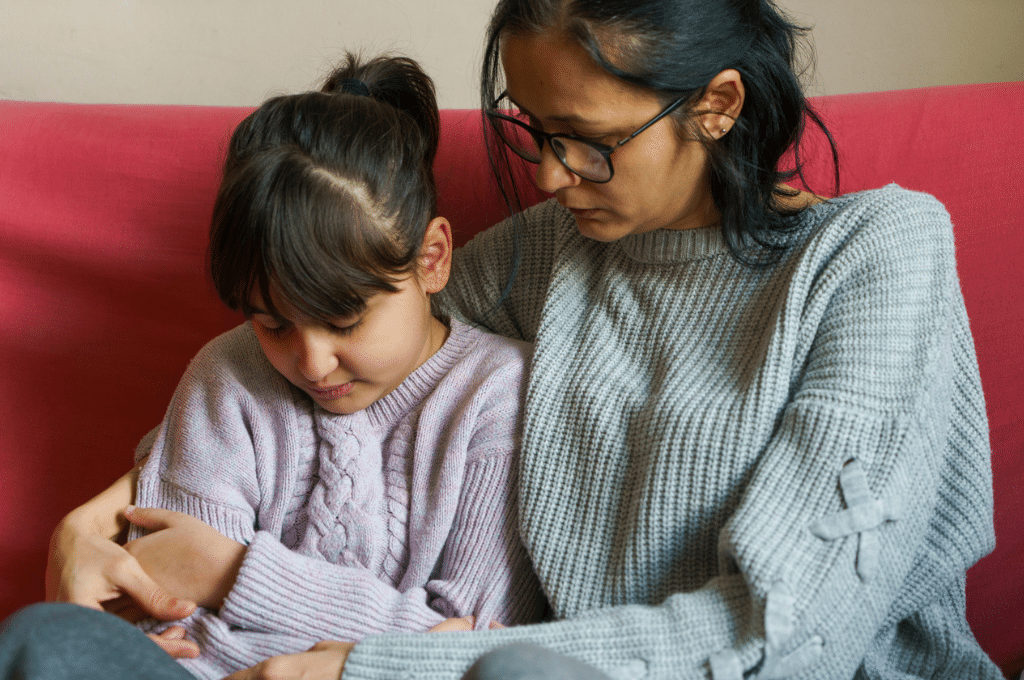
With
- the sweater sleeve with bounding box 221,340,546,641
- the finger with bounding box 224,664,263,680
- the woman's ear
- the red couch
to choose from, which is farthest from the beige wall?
the finger with bounding box 224,664,263,680

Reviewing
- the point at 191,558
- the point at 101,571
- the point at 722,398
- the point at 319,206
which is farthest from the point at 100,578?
the point at 722,398

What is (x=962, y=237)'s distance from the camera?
1.10 metres

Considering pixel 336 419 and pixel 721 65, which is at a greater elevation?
pixel 721 65

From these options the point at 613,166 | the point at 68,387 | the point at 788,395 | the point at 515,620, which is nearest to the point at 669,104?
the point at 613,166

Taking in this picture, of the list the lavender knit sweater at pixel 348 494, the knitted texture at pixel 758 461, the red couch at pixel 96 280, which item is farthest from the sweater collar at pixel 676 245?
the red couch at pixel 96 280

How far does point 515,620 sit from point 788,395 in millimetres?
412

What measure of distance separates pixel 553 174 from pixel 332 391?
14.5 inches

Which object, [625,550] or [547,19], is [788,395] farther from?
[547,19]

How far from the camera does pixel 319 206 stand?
0.87 m

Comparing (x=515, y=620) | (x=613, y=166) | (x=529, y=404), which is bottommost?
(x=515, y=620)

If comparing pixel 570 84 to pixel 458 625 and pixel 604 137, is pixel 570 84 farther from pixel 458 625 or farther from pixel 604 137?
pixel 458 625

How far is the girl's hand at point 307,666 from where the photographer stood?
768 mm

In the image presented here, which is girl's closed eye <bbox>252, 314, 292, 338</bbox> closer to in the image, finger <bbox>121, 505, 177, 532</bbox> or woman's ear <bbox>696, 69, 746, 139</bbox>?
finger <bbox>121, 505, 177, 532</bbox>

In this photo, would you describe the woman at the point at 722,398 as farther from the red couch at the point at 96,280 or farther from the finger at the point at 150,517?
the red couch at the point at 96,280
